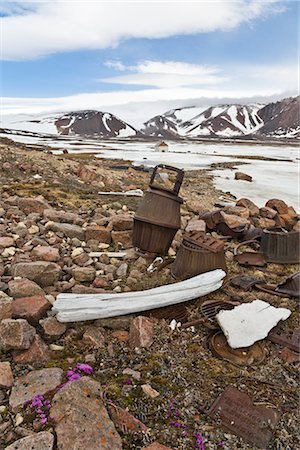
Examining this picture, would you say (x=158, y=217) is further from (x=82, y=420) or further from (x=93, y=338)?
(x=82, y=420)

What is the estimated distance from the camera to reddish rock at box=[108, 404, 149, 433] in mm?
2934

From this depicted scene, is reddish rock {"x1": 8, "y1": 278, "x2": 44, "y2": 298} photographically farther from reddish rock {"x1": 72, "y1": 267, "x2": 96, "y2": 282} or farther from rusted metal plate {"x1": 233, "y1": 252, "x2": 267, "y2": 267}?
rusted metal plate {"x1": 233, "y1": 252, "x2": 267, "y2": 267}

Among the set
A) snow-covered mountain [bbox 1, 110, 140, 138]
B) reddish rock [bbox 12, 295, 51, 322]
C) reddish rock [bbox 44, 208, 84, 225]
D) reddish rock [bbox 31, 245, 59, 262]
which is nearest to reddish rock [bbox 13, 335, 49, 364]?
reddish rock [bbox 12, 295, 51, 322]

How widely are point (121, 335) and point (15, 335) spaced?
109 cm

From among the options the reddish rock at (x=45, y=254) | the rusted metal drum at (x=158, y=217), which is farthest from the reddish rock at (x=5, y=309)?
the rusted metal drum at (x=158, y=217)

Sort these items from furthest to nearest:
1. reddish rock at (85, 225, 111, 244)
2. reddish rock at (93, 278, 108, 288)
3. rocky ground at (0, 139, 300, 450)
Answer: reddish rock at (85, 225, 111, 244) < reddish rock at (93, 278, 108, 288) < rocky ground at (0, 139, 300, 450)

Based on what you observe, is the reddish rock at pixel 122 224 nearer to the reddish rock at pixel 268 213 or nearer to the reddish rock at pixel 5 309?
the reddish rock at pixel 5 309

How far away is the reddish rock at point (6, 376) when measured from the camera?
3.25 meters

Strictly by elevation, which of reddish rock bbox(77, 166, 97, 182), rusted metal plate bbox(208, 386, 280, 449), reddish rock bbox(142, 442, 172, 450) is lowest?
rusted metal plate bbox(208, 386, 280, 449)

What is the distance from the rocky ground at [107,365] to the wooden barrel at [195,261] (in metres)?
0.26

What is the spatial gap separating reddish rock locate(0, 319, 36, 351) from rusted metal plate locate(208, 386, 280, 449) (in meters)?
1.78

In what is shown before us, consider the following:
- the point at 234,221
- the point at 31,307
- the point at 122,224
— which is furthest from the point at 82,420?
the point at 234,221

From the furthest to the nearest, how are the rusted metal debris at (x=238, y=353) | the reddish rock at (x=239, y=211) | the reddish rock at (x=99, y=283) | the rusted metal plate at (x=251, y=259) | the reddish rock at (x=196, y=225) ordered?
the reddish rock at (x=239, y=211) → the reddish rock at (x=196, y=225) → the rusted metal plate at (x=251, y=259) → the reddish rock at (x=99, y=283) → the rusted metal debris at (x=238, y=353)

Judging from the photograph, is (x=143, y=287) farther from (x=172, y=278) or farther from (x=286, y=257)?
(x=286, y=257)
